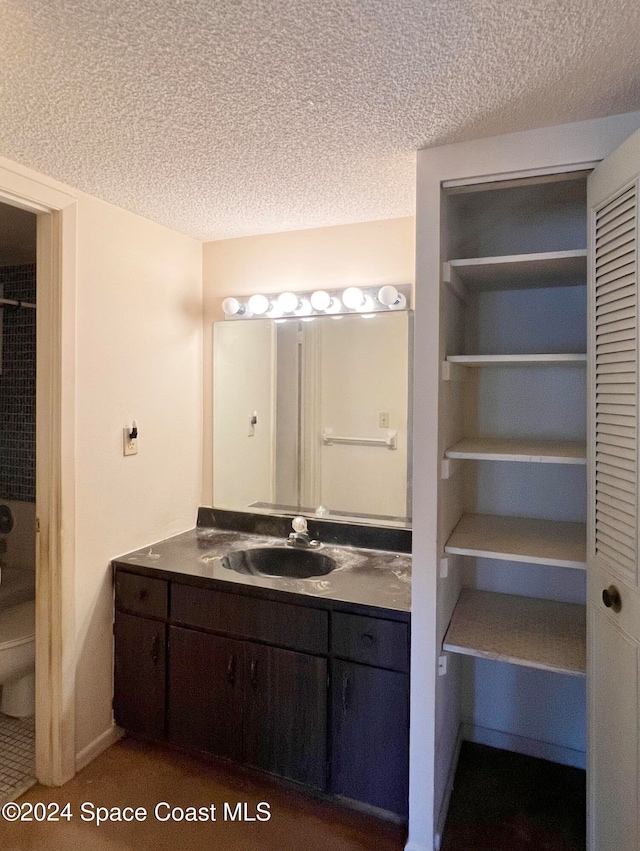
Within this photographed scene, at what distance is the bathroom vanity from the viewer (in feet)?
5.44

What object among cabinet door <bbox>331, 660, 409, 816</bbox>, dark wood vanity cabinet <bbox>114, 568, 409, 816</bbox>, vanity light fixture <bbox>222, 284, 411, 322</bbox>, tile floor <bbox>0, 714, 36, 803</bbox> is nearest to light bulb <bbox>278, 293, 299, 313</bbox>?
vanity light fixture <bbox>222, 284, 411, 322</bbox>

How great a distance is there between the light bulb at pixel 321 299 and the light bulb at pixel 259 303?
24 centimetres

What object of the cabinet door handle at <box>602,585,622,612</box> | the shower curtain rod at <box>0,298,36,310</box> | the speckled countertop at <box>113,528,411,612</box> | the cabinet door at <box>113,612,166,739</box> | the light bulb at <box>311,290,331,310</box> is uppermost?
the shower curtain rod at <box>0,298,36,310</box>

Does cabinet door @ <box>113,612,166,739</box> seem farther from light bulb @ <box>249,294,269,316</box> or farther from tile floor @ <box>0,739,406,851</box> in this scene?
light bulb @ <box>249,294,269,316</box>

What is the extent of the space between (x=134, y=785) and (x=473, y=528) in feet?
4.96

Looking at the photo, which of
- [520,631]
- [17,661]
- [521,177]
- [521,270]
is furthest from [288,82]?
[17,661]

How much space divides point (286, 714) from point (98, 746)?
82cm

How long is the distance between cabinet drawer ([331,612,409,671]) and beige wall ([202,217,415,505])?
1.11m

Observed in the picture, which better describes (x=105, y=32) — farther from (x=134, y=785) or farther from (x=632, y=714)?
(x=134, y=785)

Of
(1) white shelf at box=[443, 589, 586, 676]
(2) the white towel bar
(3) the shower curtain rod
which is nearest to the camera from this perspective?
(1) white shelf at box=[443, 589, 586, 676]

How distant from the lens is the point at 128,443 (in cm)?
214

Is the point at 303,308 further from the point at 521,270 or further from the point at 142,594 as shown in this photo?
the point at 142,594

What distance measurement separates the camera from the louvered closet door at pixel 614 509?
3.99 ft

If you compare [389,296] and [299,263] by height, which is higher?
[299,263]
